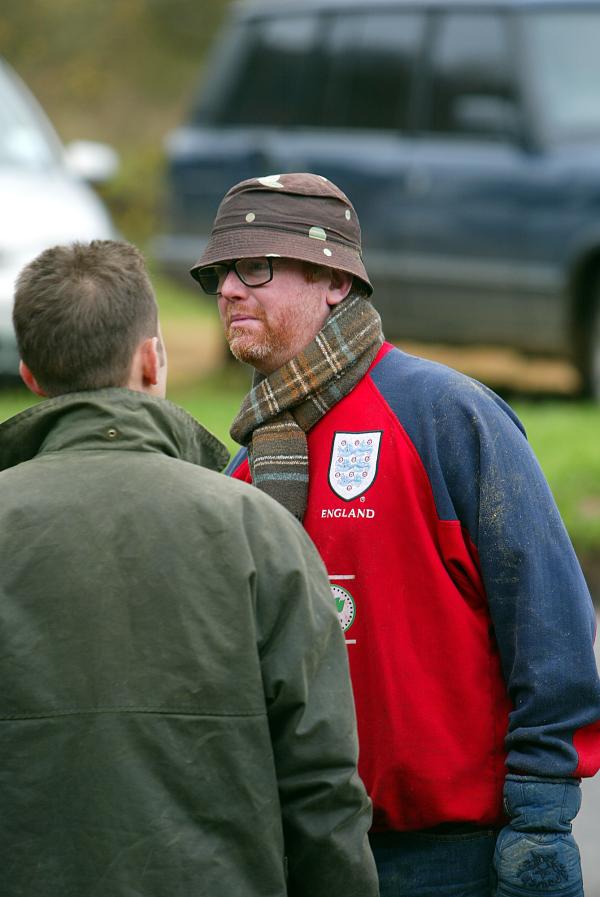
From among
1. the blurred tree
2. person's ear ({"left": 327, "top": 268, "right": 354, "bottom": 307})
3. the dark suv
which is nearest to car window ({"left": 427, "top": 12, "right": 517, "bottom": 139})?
the dark suv

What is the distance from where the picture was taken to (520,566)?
2.99 metres

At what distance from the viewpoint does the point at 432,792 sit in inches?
118

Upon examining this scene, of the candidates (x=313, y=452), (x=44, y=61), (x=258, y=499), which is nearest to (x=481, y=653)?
(x=313, y=452)

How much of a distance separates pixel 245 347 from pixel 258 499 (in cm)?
73

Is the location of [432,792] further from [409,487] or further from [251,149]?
[251,149]

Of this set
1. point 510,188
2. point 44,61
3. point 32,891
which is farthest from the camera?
point 44,61

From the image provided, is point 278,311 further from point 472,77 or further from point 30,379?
point 472,77

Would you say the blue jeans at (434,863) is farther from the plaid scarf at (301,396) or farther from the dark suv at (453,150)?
the dark suv at (453,150)

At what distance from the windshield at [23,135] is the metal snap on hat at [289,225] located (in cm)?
735

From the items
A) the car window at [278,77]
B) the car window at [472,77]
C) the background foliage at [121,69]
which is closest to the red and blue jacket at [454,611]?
the car window at [472,77]

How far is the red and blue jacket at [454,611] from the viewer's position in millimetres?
2988

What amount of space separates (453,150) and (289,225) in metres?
6.55

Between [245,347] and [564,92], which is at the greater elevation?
[564,92]

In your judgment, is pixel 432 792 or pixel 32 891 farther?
pixel 432 792
